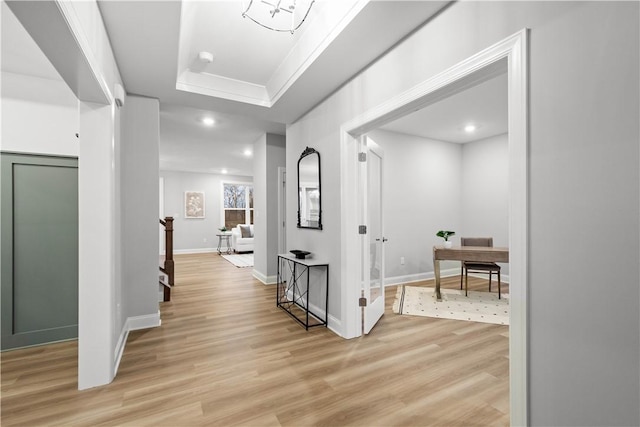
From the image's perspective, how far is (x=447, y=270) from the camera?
571cm

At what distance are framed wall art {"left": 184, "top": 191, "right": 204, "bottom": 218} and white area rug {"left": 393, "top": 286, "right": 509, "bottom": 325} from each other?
7.43 m

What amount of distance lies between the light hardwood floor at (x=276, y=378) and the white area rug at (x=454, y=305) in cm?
25

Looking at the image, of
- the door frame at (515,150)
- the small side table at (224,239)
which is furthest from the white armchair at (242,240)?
the door frame at (515,150)

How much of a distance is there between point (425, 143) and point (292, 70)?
346 centimetres

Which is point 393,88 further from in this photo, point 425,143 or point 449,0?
point 425,143

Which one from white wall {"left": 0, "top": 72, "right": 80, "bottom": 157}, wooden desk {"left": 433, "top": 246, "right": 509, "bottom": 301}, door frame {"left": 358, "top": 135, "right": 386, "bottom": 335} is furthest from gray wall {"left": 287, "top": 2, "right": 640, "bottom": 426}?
white wall {"left": 0, "top": 72, "right": 80, "bottom": 157}

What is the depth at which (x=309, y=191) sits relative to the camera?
3.52 meters

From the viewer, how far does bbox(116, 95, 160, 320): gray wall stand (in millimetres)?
3078

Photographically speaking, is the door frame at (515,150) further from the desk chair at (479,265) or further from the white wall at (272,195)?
the white wall at (272,195)

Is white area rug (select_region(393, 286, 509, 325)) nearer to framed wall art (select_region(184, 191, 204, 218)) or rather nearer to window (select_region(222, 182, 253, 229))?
window (select_region(222, 182, 253, 229))

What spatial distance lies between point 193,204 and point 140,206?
22.8ft

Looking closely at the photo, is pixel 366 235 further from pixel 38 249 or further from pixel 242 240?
pixel 242 240

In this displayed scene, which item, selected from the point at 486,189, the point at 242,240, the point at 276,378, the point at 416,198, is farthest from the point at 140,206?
the point at 242,240

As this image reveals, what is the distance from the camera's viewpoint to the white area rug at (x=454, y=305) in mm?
3473
